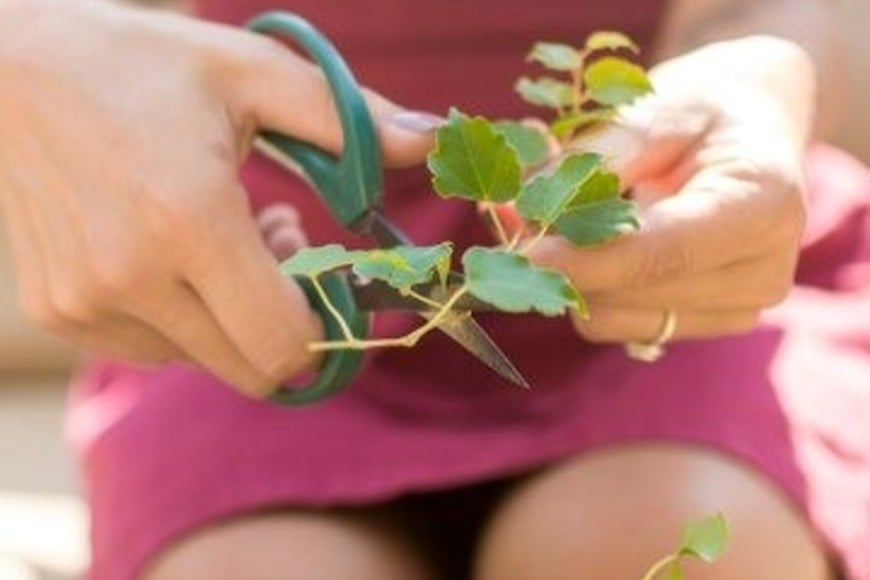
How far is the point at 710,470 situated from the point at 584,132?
0.18 metres

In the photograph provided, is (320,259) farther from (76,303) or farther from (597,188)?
(76,303)

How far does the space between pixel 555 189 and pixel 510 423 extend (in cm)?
41

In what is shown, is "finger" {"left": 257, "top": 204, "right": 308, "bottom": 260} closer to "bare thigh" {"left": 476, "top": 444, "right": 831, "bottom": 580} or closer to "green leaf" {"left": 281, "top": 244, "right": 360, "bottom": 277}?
"bare thigh" {"left": 476, "top": 444, "right": 831, "bottom": 580}

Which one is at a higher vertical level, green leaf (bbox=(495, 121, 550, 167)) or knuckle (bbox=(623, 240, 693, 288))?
green leaf (bbox=(495, 121, 550, 167))

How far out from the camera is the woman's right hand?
0.61 meters

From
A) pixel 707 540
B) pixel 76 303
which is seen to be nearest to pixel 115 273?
pixel 76 303

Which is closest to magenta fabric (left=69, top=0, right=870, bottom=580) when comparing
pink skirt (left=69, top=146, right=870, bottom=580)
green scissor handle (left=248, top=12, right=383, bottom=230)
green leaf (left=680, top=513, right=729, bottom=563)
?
pink skirt (left=69, top=146, right=870, bottom=580)

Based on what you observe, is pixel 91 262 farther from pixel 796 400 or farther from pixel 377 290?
pixel 796 400

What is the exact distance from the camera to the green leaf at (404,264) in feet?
1.24

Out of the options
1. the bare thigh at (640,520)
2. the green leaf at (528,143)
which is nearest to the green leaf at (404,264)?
the green leaf at (528,143)

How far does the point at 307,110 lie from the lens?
0.60 metres

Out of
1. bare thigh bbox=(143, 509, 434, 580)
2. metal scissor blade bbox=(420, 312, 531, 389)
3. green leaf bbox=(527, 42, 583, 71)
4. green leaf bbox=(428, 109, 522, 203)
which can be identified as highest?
green leaf bbox=(428, 109, 522, 203)

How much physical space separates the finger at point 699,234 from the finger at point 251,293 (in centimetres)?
11

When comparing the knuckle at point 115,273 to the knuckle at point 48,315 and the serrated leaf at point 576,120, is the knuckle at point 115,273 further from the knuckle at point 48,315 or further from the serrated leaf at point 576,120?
the serrated leaf at point 576,120
